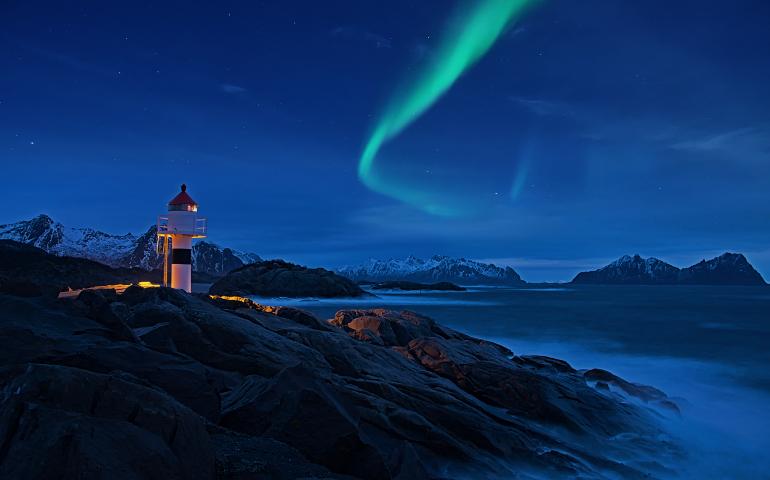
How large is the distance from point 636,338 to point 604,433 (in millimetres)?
26435

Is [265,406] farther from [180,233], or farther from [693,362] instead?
[693,362]

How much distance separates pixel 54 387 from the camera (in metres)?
4.57

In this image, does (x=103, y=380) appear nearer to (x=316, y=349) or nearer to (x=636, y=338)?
(x=316, y=349)

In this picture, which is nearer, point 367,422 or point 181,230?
point 367,422

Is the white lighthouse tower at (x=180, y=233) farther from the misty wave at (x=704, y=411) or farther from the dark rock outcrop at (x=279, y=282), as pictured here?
the dark rock outcrop at (x=279, y=282)

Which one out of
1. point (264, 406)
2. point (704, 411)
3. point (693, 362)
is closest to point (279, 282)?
point (693, 362)

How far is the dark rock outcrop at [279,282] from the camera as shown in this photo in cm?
6838

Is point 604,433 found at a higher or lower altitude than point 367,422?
lower

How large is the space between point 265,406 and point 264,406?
0.05 ft

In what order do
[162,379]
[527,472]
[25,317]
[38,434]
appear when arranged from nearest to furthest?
1. [38,434]
2. [162,379]
3. [25,317]
4. [527,472]

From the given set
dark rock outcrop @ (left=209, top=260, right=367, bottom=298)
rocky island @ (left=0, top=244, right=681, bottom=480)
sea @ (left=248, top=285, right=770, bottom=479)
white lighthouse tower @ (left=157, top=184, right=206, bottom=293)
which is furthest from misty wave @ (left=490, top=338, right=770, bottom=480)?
dark rock outcrop @ (left=209, top=260, right=367, bottom=298)

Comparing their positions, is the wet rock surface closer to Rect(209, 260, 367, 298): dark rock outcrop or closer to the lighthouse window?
the lighthouse window

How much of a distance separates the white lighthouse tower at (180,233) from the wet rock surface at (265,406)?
1005 centimetres

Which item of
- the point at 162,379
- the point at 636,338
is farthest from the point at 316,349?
the point at 636,338
